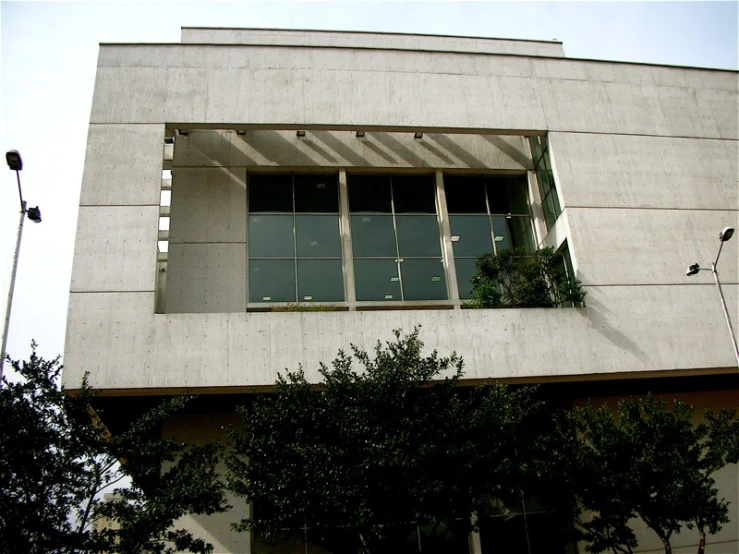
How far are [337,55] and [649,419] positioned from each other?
1474 centimetres

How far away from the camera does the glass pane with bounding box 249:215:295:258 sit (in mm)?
20500

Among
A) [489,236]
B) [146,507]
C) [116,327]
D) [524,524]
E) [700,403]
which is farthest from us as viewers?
[489,236]

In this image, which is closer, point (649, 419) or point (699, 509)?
point (699, 509)

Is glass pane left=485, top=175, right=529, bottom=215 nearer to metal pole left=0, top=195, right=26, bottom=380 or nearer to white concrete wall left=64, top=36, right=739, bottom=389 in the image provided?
white concrete wall left=64, top=36, right=739, bottom=389

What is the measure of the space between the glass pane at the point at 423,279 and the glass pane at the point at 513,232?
267cm

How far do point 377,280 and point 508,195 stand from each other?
631 centimetres

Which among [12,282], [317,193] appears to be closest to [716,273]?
[317,193]

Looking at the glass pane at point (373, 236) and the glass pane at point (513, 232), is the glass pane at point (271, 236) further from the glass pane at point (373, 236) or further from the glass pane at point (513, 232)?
the glass pane at point (513, 232)

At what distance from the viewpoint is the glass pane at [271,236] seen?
20.5 metres

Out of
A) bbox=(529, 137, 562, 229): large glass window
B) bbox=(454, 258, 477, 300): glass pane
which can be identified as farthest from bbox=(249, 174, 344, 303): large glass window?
bbox=(529, 137, 562, 229): large glass window

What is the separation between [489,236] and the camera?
72.6 ft

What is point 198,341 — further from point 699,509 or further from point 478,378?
point 699,509

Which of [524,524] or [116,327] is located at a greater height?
[116,327]

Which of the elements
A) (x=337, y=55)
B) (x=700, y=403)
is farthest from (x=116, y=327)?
(x=700, y=403)
